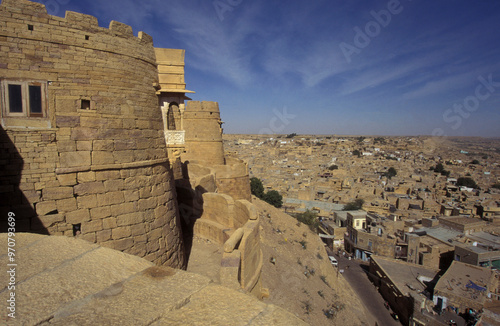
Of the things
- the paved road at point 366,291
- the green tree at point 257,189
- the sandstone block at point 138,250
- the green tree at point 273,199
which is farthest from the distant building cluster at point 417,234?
the sandstone block at point 138,250

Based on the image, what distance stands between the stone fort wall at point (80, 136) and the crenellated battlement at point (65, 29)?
1cm

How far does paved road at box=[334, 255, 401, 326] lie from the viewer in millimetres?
17250

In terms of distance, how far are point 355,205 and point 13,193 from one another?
37.0m

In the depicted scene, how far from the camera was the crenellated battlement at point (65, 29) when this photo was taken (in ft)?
12.6

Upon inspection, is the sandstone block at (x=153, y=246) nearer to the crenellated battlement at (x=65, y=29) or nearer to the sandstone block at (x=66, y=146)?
the sandstone block at (x=66, y=146)

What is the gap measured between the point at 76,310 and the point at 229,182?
11701 mm

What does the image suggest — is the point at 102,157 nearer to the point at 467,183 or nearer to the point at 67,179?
the point at 67,179

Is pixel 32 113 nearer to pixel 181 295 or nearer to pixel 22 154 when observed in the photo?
pixel 22 154

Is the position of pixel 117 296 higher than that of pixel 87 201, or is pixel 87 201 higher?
pixel 87 201

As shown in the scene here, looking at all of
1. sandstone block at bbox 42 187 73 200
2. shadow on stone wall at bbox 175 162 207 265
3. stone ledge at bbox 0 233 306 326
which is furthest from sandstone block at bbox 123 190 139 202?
shadow on stone wall at bbox 175 162 207 265

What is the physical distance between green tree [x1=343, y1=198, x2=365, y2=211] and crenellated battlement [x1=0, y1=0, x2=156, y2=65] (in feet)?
115

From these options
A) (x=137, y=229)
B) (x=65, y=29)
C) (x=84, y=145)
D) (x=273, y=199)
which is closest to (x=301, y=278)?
(x=137, y=229)

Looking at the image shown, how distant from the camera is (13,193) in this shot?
3924 mm

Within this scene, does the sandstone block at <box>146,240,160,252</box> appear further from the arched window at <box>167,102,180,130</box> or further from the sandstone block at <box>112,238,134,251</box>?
the arched window at <box>167,102,180,130</box>
